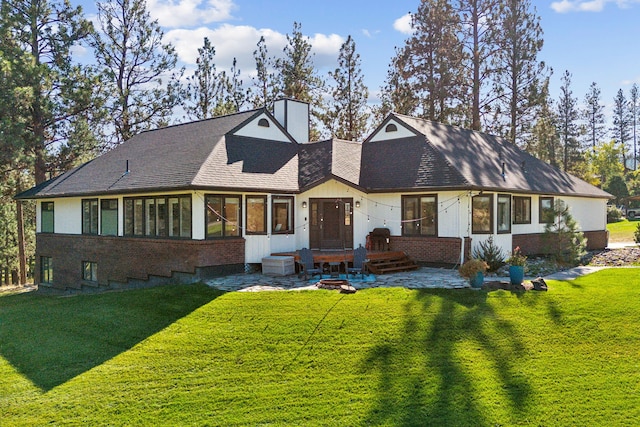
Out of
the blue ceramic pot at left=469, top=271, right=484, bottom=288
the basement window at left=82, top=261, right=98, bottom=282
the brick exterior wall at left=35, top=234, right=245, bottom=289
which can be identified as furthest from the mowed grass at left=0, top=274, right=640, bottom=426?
the basement window at left=82, top=261, right=98, bottom=282

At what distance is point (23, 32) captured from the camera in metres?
24.9

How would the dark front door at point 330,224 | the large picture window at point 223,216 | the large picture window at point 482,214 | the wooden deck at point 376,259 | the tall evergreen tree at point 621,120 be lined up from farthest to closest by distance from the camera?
the tall evergreen tree at point 621,120, the dark front door at point 330,224, the large picture window at point 482,214, the wooden deck at point 376,259, the large picture window at point 223,216

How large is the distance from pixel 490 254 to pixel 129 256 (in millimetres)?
12144

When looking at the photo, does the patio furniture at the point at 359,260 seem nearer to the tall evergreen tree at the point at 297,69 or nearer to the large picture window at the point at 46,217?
the large picture window at the point at 46,217

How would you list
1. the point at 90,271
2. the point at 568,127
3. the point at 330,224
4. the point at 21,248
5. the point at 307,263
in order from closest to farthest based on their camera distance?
the point at 307,263 < the point at 330,224 < the point at 90,271 < the point at 21,248 < the point at 568,127

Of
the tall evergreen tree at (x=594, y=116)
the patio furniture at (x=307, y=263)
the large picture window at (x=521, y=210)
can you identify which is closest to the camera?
the patio furniture at (x=307, y=263)

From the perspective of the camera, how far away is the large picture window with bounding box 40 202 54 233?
21730mm

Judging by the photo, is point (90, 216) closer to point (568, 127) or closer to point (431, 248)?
point (431, 248)

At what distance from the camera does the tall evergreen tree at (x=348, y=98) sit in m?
33.4

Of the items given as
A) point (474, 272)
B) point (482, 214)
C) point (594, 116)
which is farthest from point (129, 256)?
point (594, 116)

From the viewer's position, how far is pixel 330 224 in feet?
57.1

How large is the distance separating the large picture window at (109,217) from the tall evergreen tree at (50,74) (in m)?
8.25

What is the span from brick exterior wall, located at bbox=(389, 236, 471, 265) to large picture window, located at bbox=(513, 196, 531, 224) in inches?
156

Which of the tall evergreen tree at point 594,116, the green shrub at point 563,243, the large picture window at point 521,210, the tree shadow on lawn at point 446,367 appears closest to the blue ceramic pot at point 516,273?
the tree shadow on lawn at point 446,367
